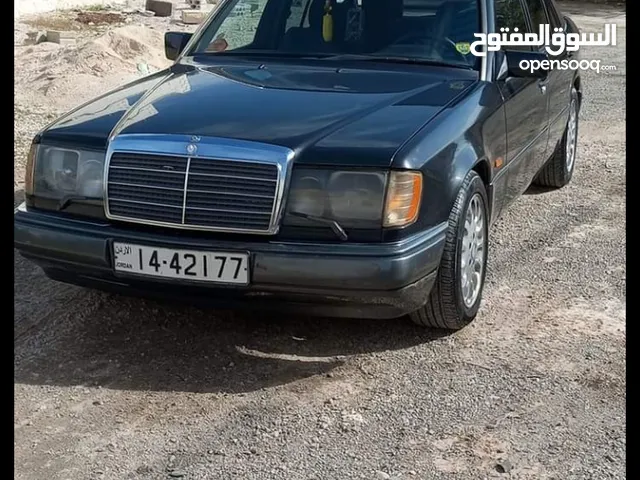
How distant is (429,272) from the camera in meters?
3.66

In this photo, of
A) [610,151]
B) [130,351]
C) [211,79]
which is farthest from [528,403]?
[610,151]

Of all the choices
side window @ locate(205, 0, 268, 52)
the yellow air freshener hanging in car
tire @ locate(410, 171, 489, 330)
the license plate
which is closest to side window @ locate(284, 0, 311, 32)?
the yellow air freshener hanging in car

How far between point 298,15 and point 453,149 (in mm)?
1604

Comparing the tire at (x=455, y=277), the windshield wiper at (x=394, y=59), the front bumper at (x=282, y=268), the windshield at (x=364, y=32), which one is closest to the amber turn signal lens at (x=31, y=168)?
the front bumper at (x=282, y=268)

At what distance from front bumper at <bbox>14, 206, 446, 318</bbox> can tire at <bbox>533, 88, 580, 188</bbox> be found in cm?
298

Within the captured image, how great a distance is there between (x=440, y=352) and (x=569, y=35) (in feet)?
11.6

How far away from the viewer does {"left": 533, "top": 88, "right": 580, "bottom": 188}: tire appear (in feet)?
21.1

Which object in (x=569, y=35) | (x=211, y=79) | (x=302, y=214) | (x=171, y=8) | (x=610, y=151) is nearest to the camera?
(x=302, y=214)

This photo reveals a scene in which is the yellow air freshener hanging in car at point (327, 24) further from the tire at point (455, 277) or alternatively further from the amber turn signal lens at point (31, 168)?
the amber turn signal lens at point (31, 168)

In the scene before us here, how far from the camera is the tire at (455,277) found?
12.6 feet

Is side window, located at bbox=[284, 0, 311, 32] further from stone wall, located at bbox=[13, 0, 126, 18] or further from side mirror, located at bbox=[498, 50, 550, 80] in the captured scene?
stone wall, located at bbox=[13, 0, 126, 18]

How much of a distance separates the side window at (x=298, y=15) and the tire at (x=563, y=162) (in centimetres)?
228

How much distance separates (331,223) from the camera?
3.49m
